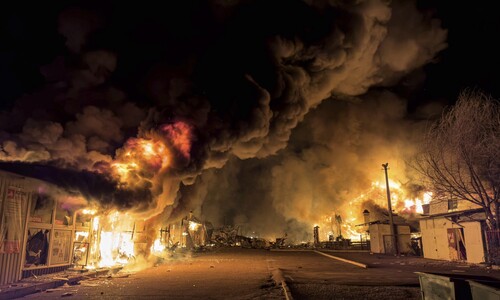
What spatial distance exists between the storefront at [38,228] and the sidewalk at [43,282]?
560mm

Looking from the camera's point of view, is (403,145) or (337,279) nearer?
(337,279)

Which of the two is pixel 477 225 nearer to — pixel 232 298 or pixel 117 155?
pixel 232 298

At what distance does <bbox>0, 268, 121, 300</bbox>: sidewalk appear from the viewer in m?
11.6

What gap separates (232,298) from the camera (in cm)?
1152

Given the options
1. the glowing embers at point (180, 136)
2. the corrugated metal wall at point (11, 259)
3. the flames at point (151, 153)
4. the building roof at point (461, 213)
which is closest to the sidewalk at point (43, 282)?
the corrugated metal wall at point (11, 259)

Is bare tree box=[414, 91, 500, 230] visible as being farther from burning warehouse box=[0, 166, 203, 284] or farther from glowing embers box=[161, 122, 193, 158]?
burning warehouse box=[0, 166, 203, 284]

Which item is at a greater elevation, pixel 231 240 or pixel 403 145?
pixel 403 145

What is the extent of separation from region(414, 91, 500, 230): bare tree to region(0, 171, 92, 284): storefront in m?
22.6

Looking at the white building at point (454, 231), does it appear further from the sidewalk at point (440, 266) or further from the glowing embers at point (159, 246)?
the glowing embers at point (159, 246)

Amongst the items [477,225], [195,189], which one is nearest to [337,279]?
[477,225]

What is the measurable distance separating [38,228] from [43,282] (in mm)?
3193

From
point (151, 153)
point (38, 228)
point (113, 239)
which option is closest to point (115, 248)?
point (113, 239)

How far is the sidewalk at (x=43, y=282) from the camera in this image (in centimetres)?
1165

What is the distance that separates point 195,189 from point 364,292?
69.2 ft
